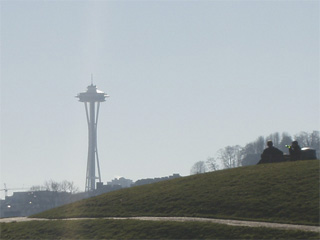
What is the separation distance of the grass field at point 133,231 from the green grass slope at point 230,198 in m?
2.58

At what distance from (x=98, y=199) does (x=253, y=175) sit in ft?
35.7

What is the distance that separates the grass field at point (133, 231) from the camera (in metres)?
36.3

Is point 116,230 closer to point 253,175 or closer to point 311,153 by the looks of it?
point 253,175

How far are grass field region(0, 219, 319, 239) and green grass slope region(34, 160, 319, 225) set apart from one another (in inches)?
102

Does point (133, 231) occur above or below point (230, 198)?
below

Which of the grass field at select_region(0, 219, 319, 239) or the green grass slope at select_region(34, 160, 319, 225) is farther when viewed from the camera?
the green grass slope at select_region(34, 160, 319, 225)

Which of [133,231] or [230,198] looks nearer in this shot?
[133,231]

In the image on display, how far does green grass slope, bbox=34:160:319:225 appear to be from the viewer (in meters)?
41.0

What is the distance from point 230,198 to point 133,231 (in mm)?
6962

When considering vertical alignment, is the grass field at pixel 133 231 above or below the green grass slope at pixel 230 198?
below

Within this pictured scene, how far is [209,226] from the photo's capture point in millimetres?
38688

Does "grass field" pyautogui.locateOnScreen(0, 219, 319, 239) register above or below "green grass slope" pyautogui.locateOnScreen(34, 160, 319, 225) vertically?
below

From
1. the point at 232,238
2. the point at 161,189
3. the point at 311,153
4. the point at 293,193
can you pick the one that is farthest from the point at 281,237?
the point at 311,153

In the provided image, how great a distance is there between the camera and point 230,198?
147 feet
